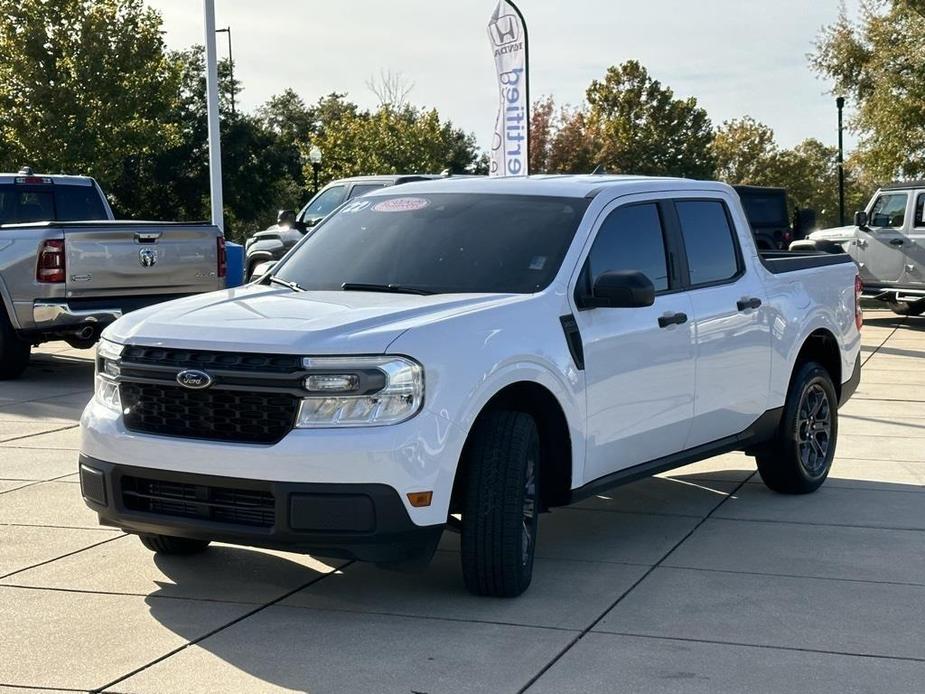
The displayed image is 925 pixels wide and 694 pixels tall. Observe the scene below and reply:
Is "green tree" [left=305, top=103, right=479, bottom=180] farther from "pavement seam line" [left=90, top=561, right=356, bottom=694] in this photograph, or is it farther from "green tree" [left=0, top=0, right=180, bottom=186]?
"pavement seam line" [left=90, top=561, right=356, bottom=694]

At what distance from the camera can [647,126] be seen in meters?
85.2

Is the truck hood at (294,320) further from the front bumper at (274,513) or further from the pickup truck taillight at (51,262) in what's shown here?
the pickup truck taillight at (51,262)

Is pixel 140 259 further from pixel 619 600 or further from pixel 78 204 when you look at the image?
pixel 619 600

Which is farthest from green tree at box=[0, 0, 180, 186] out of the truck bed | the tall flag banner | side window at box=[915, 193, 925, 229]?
the truck bed

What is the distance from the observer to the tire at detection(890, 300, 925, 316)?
70.3ft

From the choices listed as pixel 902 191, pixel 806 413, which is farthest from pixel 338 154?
pixel 806 413

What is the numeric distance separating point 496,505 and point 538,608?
0.49 m

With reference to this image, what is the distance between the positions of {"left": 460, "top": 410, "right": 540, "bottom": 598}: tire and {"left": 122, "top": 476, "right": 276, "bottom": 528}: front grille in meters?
0.84

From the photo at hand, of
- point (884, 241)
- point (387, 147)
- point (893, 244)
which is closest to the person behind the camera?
point (893, 244)

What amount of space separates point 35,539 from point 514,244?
112 inches

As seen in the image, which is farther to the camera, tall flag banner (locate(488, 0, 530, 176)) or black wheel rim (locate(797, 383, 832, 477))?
tall flag banner (locate(488, 0, 530, 176))

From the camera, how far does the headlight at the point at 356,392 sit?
17.3 ft

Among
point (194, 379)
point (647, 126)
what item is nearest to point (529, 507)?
point (194, 379)

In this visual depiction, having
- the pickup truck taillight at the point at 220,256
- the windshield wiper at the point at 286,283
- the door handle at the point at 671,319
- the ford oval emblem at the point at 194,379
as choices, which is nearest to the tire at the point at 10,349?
the pickup truck taillight at the point at 220,256
